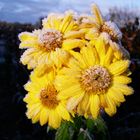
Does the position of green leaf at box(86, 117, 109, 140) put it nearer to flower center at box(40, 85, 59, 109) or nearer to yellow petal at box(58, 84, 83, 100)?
flower center at box(40, 85, 59, 109)

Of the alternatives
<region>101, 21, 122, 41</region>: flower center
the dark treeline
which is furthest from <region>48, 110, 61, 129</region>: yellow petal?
the dark treeline

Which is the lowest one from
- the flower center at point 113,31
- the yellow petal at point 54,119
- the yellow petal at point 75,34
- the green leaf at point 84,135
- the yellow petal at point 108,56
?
the green leaf at point 84,135

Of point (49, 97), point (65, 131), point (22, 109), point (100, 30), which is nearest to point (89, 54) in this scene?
point (100, 30)

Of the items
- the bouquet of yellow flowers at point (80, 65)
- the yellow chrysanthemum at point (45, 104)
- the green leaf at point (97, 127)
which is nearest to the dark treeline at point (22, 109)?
the green leaf at point (97, 127)

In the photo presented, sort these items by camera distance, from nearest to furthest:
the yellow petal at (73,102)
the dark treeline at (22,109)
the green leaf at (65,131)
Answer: the yellow petal at (73,102), the green leaf at (65,131), the dark treeline at (22,109)

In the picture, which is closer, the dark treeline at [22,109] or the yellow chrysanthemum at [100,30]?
the yellow chrysanthemum at [100,30]

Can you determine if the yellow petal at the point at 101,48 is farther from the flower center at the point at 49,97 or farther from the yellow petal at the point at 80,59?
the flower center at the point at 49,97

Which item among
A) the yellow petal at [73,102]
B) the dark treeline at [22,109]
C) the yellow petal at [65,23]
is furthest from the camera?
the dark treeline at [22,109]
